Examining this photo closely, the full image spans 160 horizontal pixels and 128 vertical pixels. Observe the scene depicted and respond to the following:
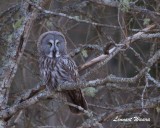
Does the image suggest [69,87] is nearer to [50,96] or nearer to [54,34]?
[50,96]

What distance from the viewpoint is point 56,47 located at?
4.71m

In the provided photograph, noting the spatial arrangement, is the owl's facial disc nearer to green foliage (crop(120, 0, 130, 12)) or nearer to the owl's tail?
the owl's tail

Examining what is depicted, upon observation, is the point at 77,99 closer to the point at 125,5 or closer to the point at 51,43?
the point at 51,43

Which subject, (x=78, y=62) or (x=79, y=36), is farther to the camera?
(x=79, y=36)

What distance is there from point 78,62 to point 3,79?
1.76 m

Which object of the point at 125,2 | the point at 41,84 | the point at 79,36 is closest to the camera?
the point at 125,2

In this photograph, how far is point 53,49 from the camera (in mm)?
4688

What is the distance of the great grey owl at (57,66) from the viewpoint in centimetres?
441

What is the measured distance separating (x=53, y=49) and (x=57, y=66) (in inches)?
8.7

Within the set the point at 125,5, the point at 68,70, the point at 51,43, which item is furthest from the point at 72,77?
the point at 125,5

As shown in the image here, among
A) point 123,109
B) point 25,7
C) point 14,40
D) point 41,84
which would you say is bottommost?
point 123,109

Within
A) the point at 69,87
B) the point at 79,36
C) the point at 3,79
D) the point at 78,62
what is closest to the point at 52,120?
the point at 78,62

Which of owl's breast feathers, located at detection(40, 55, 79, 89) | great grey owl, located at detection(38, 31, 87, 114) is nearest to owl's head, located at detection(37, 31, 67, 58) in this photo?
great grey owl, located at detection(38, 31, 87, 114)

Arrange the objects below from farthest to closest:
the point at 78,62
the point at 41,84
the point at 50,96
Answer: the point at 78,62, the point at 41,84, the point at 50,96
